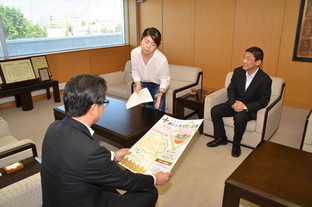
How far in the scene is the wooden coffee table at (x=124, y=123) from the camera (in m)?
2.41

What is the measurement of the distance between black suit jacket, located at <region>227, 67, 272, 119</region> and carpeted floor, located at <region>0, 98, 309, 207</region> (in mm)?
602

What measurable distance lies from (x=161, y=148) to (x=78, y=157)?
2.28ft

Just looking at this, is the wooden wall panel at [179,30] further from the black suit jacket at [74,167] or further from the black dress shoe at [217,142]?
the black suit jacket at [74,167]

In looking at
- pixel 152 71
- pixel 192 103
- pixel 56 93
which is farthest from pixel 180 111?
pixel 56 93

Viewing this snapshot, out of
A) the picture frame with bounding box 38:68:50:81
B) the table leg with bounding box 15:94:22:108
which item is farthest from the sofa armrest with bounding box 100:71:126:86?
the table leg with bounding box 15:94:22:108

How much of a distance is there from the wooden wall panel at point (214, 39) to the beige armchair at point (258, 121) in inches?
69.3

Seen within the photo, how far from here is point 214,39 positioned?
5352 millimetres

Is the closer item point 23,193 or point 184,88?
point 23,193

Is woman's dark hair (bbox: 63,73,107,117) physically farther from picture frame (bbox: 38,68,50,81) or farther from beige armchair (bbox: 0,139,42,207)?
picture frame (bbox: 38,68,50,81)

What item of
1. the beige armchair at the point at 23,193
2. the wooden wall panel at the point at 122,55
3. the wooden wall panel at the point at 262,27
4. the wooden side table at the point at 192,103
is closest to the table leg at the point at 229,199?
the beige armchair at the point at 23,193

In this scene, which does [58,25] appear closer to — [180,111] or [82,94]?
[180,111]

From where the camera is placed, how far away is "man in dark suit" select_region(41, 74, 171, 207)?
1153mm

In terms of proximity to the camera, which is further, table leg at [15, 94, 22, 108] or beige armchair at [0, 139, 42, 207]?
table leg at [15, 94, 22, 108]

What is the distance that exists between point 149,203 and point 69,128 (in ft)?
2.29
